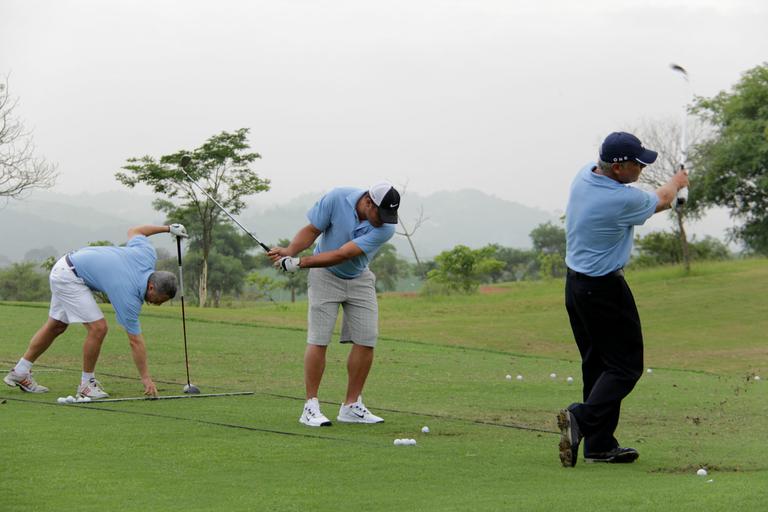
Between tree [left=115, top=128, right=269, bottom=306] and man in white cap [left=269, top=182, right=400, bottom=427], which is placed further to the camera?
tree [left=115, top=128, right=269, bottom=306]

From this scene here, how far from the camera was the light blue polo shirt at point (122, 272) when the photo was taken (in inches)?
424

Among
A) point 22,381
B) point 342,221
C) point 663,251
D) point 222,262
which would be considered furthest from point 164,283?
point 222,262

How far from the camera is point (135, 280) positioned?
10867 millimetres

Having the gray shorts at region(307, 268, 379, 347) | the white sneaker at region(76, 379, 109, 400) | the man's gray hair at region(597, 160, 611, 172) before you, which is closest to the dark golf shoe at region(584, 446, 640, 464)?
the man's gray hair at region(597, 160, 611, 172)

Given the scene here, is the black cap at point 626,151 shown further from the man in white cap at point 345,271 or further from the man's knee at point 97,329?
the man's knee at point 97,329

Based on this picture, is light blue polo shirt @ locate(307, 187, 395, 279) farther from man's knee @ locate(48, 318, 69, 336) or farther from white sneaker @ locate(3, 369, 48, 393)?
white sneaker @ locate(3, 369, 48, 393)

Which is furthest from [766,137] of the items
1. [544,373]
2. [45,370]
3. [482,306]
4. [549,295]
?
[45,370]

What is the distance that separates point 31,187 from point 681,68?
47795mm

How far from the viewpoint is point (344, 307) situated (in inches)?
385

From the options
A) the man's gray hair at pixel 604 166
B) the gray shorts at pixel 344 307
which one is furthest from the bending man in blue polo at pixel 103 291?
the man's gray hair at pixel 604 166

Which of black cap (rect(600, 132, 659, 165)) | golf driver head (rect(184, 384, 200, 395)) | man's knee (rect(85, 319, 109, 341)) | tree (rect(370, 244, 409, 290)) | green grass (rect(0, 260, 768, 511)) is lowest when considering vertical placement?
green grass (rect(0, 260, 768, 511))

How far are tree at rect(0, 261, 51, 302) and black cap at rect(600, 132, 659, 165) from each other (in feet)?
265

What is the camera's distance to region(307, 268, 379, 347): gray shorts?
31.6 feet

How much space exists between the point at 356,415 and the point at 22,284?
8164 centimetres
